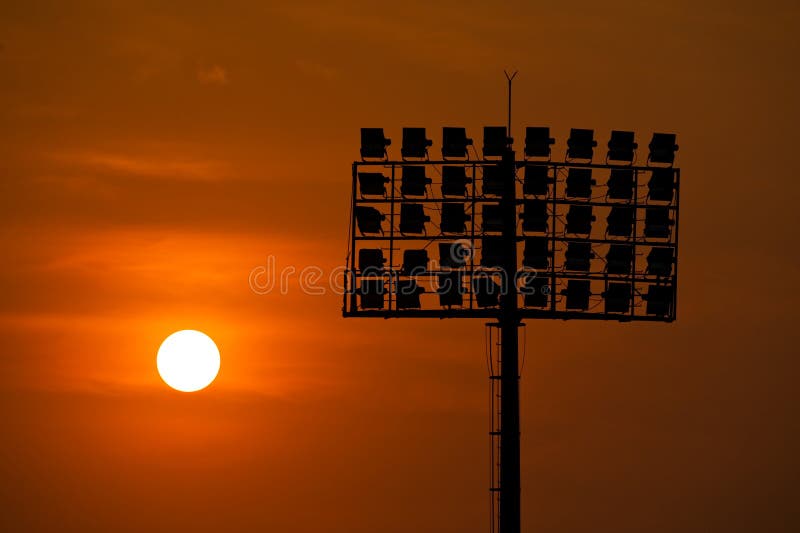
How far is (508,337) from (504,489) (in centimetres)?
494

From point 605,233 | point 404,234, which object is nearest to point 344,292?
point 404,234

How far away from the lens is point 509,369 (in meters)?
93.9

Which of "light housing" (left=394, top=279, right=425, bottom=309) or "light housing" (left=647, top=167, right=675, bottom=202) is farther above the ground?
"light housing" (left=647, top=167, right=675, bottom=202)

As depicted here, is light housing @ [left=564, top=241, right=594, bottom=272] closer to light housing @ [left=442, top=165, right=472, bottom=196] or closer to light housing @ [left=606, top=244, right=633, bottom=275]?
light housing @ [left=606, top=244, right=633, bottom=275]

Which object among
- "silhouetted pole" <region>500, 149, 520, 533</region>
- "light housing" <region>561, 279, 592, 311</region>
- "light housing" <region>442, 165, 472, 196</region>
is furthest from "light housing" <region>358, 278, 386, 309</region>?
"light housing" <region>561, 279, 592, 311</region>

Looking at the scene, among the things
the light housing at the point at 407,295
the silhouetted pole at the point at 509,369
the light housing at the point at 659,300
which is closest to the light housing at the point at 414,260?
the light housing at the point at 407,295

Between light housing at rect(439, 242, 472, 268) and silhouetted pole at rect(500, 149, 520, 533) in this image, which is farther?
silhouetted pole at rect(500, 149, 520, 533)

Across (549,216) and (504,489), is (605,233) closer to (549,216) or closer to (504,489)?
(549,216)

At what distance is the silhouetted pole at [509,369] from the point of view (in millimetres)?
93625

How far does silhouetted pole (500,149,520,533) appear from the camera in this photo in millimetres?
93625

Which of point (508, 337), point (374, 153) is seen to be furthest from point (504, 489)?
point (374, 153)

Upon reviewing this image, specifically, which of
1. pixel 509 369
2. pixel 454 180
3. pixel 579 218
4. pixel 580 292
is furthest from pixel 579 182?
pixel 509 369

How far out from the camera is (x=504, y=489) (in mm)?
94125

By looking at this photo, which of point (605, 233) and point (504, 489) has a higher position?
point (605, 233)
